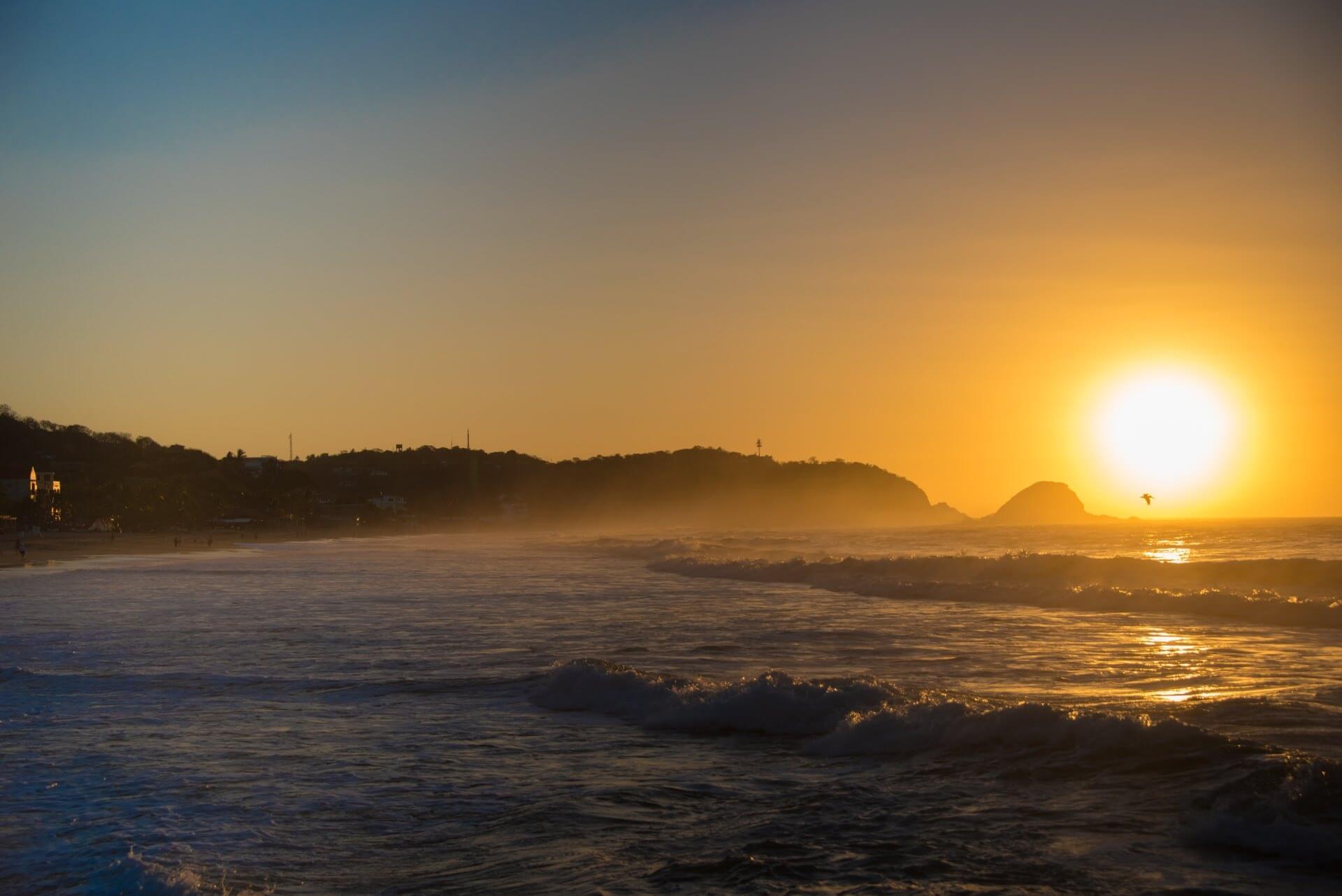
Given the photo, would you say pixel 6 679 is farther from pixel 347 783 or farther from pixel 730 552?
pixel 730 552

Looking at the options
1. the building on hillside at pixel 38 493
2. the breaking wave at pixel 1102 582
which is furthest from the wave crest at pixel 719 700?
the building on hillside at pixel 38 493

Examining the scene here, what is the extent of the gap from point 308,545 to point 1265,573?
251ft

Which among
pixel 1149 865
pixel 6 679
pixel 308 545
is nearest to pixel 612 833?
pixel 1149 865

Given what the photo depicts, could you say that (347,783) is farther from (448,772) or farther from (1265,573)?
(1265,573)

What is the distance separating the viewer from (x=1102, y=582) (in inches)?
1153

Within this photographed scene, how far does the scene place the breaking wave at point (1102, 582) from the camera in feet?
74.0

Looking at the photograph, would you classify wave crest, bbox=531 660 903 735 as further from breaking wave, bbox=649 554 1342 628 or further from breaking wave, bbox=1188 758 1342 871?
breaking wave, bbox=649 554 1342 628

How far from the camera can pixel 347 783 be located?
29.7ft

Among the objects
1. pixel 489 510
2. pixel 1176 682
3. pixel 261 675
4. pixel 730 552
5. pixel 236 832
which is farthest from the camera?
pixel 489 510

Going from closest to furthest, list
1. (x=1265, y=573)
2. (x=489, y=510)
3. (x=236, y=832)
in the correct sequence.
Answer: (x=236, y=832) → (x=1265, y=573) → (x=489, y=510)

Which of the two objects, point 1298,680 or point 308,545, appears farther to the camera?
point 308,545

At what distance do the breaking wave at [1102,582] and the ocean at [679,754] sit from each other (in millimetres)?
799

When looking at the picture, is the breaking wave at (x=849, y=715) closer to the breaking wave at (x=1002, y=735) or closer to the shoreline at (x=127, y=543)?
the breaking wave at (x=1002, y=735)

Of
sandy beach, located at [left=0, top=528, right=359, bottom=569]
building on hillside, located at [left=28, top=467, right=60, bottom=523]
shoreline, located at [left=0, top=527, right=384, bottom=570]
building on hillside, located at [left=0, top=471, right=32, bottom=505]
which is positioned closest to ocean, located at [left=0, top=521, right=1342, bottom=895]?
shoreline, located at [left=0, top=527, right=384, bottom=570]
